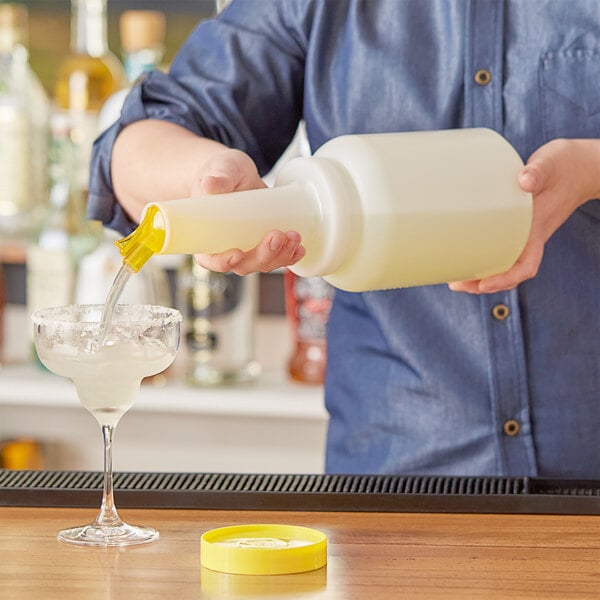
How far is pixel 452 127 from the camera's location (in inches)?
51.4

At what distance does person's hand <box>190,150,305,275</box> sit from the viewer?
907 mm

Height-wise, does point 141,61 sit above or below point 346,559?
above

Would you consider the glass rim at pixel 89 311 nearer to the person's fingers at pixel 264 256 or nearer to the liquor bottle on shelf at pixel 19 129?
the person's fingers at pixel 264 256

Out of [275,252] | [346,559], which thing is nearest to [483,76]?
[275,252]

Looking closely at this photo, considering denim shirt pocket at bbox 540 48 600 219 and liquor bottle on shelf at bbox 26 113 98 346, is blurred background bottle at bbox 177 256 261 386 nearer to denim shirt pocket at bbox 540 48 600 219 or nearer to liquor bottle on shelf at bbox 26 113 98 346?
liquor bottle on shelf at bbox 26 113 98 346

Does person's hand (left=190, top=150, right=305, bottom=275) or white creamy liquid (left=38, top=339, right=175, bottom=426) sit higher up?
person's hand (left=190, top=150, right=305, bottom=275)

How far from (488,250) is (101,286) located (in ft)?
3.73

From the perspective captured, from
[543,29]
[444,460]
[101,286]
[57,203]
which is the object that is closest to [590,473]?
[444,460]

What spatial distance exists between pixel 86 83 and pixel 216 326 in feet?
1.62

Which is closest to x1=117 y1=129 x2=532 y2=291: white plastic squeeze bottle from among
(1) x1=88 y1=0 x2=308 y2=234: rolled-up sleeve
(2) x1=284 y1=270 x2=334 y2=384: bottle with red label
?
(1) x1=88 y1=0 x2=308 y2=234: rolled-up sleeve

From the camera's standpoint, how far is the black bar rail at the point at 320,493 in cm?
99

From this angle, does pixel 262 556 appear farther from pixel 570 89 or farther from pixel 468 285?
pixel 570 89

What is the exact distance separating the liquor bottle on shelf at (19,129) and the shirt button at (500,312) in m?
1.20

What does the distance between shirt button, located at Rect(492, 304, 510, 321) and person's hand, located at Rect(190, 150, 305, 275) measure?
1.12ft
